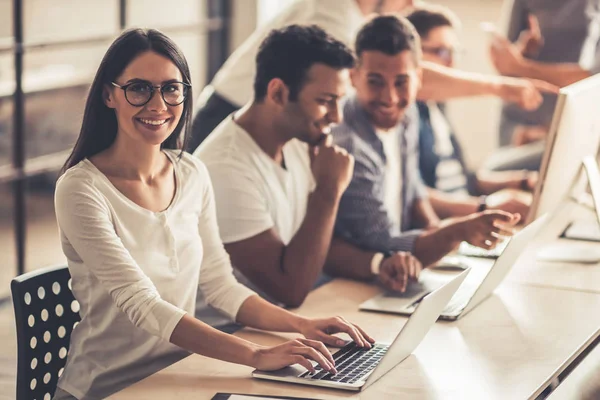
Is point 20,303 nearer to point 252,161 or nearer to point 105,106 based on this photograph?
point 105,106

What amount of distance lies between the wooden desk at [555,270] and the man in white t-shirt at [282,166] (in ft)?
0.96

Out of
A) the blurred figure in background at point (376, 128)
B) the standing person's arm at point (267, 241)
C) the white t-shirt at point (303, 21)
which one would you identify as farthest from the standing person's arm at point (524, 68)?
the standing person's arm at point (267, 241)

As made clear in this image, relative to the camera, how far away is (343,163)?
6.92 feet

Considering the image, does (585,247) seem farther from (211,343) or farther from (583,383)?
(211,343)

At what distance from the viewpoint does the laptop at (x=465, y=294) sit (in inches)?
74.9

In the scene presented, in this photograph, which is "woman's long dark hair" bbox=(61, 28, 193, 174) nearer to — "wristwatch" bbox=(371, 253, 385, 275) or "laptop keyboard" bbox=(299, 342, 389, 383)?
"laptop keyboard" bbox=(299, 342, 389, 383)

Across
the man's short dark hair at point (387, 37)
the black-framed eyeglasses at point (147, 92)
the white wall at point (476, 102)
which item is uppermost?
the man's short dark hair at point (387, 37)

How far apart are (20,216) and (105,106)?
7.06 feet

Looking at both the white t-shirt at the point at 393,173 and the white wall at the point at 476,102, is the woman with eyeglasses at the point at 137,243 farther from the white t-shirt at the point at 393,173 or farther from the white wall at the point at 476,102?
the white wall at the point at 476,102

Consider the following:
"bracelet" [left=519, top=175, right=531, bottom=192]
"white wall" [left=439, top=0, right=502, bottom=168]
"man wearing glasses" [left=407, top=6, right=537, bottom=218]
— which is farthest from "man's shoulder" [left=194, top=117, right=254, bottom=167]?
"white wall" [left=439, top=0, right=502, bottom=168]

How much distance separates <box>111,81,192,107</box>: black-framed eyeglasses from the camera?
1.65 m

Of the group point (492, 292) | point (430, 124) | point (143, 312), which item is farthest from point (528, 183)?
point (143, 312)

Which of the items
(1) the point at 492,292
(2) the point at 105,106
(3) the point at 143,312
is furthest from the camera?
(1) the point at 492,292

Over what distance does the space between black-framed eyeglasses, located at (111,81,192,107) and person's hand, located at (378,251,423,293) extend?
690 millimetres
